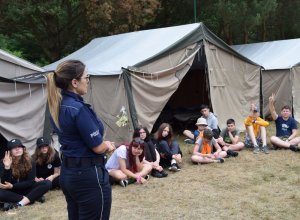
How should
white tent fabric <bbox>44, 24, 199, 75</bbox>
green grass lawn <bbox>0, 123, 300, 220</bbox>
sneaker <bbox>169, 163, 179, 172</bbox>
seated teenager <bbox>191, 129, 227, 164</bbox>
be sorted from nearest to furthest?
green grass lawn <bbox>0, 123, 300, 220</bbox>, sneaker <bbox>169, 163, 179, 172</bbox>, seated teenager <bbox>191, 129, 227, 164</bbox>, white tent fabric <bbox>44, 24, 199, 75</bbox>

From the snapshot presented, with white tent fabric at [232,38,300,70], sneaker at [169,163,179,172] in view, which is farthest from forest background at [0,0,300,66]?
sneaker at [169,163,179,172]

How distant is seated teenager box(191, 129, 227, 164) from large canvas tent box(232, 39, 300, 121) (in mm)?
5095

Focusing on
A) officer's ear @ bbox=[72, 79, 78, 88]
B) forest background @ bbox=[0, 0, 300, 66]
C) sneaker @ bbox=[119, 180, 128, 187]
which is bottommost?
sneaker @ bbox=[119, 180, 128, 187]

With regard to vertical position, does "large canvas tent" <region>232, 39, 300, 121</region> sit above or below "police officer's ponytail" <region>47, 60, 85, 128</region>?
below

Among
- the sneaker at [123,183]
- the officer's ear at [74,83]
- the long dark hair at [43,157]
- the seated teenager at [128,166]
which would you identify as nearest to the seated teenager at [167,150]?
the seated teenager at [128,166]

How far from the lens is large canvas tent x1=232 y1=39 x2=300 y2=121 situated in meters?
11.8

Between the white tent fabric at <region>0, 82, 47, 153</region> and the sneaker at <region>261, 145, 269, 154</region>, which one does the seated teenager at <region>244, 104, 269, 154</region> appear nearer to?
the sneaker at <region>261, 145, 269, 154</region>

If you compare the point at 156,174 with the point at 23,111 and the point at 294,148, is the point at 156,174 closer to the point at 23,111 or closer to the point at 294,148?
the point at 23,111

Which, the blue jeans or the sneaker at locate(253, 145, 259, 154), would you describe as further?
the sneaker at locate(253, 145, 259, 154)

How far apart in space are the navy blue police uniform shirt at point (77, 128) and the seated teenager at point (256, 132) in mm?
5758

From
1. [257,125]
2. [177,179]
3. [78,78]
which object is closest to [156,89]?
[257,125]

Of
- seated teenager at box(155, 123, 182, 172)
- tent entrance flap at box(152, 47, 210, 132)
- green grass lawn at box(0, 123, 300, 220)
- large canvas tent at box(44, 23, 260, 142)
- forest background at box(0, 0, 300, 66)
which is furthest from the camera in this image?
forest background at box(0, 0, 300, 66)

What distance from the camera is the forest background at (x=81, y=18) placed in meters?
15.3

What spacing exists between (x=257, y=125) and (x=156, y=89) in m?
2.05
